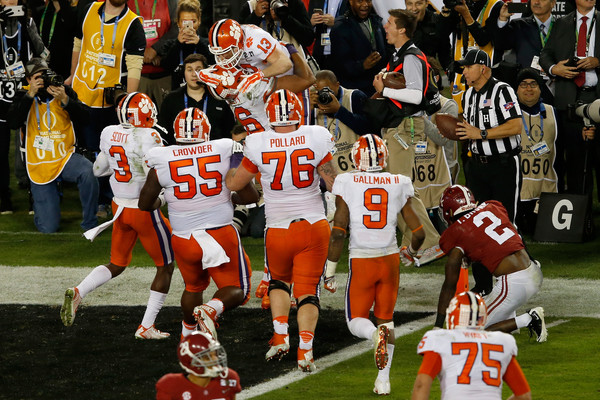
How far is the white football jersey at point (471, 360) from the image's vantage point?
523 centimetres

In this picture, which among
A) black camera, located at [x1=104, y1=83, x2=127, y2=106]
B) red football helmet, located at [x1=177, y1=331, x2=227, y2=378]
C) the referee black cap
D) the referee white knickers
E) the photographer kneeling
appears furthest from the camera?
black camera, located at [x1=104, y1=83, x2=127, y2=106]

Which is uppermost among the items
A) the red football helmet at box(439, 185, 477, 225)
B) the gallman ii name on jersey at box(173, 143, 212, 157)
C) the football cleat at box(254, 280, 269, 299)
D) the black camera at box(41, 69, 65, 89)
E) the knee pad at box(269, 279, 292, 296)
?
the black camera at box(41, 69, 65, 89)

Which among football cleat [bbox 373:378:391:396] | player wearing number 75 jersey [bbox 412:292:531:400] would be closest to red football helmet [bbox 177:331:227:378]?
player wearing number 75 jersey [bbox 412:292:531:400]

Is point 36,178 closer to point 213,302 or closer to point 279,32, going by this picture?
point 279,32

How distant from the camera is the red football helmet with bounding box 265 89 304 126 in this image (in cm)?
763

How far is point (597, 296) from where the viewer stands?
971cm

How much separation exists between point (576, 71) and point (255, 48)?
164 inches

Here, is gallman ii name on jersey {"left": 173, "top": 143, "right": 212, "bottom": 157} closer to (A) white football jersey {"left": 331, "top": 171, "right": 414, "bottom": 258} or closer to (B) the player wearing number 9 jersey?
(A) white football jersey {"left": 331, "top": 171, "right": 414, "bottom": 258}

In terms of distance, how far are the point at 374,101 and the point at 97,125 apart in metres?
3.80

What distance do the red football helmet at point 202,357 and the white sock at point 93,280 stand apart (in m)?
3.84

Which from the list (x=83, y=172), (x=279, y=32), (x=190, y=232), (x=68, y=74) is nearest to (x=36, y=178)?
(x=83, y=172)

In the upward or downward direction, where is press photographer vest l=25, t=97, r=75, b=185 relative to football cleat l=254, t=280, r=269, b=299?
upward

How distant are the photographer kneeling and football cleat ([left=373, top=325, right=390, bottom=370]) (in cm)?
615

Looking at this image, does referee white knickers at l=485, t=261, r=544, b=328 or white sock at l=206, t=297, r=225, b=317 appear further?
referee white knickers at l=485, t=261, r=544, b=328
